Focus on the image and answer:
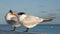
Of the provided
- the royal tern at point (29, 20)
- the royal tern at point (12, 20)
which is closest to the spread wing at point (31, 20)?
the royal tern at point (29, 20)

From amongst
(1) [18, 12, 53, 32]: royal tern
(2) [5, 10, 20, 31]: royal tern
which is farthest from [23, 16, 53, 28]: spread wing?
(2) [5, 10, 20, 31]: royal tern

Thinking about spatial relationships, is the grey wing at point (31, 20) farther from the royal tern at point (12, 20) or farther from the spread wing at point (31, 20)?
the royal tern at point (12, 20)

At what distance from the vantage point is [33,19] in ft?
24.6

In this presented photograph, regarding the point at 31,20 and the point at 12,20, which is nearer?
the point at 31,20

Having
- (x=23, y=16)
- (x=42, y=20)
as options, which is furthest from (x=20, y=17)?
(x=42, y=20)

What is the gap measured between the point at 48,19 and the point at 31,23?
0.81 metres

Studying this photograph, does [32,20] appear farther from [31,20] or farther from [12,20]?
[12,20]

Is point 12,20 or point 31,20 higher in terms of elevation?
point 12,20

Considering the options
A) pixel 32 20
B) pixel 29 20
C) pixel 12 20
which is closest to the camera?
pixel 32 20

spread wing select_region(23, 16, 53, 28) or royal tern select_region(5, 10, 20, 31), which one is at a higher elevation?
royal tern select_region(5, 10, 20, 31)

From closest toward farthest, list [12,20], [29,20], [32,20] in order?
[32,20]
[29,20]
[12,20]

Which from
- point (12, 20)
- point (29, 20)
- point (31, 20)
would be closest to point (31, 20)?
point (31, 20)

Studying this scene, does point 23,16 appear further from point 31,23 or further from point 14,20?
point 14,20

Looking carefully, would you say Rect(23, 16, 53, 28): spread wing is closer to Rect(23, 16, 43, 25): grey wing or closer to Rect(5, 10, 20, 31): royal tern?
Rect(23, 16, 43, 25): grey wing
